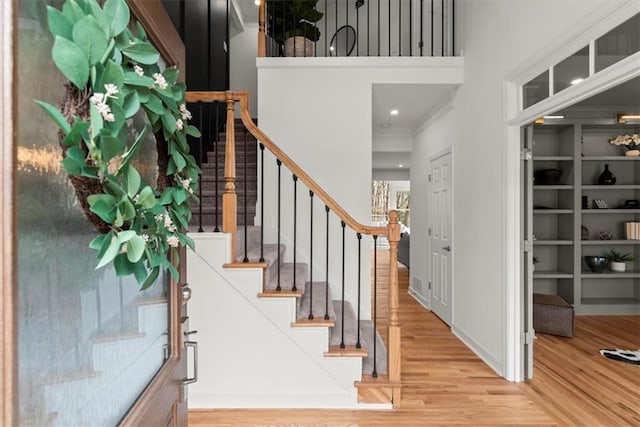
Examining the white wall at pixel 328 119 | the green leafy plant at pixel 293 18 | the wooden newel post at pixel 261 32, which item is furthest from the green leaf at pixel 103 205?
the green leafy plant at pixel 293 18

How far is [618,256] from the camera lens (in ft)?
14.6

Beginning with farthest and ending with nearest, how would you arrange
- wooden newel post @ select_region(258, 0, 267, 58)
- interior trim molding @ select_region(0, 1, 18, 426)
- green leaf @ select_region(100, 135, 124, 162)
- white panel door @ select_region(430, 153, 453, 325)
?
white panel door @ select_region(430, 153, 453, 325) → wooden newel post @ select_region(258, 0, 267, 58) → green leaf @ select_region(100, 135, 124, 162) → interior trim molding @ select_region(0, 1, 18, 426)

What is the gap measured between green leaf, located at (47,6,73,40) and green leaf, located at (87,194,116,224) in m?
0.27

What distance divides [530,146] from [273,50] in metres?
3.28

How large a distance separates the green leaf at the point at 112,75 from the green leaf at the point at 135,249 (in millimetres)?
277

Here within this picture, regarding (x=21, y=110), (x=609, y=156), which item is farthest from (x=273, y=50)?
(x=609, y=156)

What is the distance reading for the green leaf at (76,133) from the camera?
567mm

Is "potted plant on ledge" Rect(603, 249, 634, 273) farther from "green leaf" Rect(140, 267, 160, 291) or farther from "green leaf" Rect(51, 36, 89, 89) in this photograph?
"green leaf" Rect(51, 36, 89, 89)

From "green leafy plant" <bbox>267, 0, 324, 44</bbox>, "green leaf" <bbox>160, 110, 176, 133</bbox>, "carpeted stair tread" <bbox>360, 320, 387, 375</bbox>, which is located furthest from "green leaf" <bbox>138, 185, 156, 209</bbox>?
"green leafy plant" <bbox>267, 0, 324, 44</bbox>

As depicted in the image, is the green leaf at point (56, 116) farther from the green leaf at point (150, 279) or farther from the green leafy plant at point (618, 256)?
the green leafy plant at point (618, 256)

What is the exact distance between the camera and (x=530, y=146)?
271 cm

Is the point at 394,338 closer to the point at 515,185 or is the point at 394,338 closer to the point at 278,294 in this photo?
the point at 278,294

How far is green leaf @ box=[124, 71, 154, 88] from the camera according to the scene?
A: 655 millimetres

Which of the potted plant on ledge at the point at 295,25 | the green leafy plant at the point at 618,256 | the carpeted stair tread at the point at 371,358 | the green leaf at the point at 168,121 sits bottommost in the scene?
the carpeted stair tread at the point at 371,358
